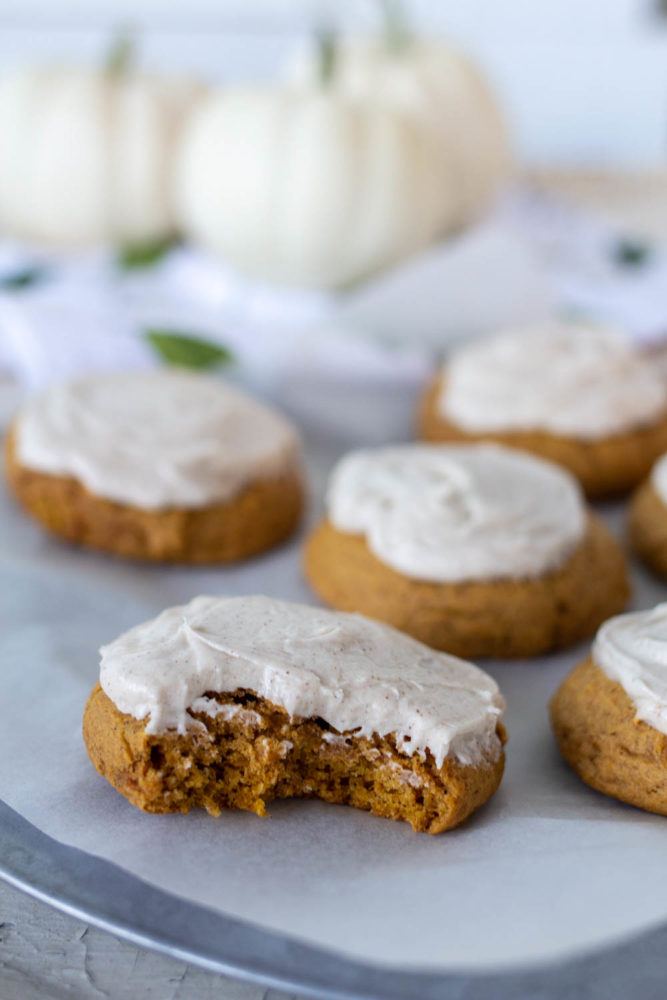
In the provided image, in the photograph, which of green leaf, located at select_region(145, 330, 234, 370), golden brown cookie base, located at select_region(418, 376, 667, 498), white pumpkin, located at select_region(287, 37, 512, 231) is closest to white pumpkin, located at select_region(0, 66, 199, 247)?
white pumpkin, located at select_region(287, 37, 512, 231)

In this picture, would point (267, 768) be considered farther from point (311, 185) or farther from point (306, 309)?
point (311, 185)

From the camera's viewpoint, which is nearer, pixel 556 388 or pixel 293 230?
pixel 556 388

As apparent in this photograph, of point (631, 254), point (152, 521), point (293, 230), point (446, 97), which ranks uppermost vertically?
point (446, 97)

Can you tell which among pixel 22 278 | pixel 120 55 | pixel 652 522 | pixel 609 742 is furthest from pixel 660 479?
pixel 120 55

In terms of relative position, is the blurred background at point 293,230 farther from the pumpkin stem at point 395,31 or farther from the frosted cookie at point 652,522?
the frosted cookie at point 652,522

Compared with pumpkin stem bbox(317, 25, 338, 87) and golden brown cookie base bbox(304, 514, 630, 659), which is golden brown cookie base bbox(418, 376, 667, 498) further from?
pumpkin stem bbox(317, 25, 338, 87)

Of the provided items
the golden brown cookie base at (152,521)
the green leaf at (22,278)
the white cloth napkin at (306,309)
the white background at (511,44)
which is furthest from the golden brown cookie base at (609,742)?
the white background at (511,44)

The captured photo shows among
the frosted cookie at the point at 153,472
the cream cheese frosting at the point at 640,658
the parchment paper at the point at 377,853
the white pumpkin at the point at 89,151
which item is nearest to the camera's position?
the parchment paper at the point at 377,853
